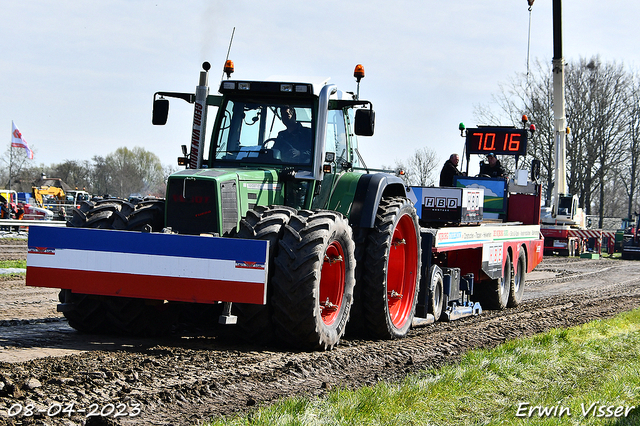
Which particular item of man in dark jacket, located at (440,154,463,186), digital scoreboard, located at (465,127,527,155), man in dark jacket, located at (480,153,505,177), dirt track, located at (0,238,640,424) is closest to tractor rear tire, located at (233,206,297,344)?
dirt track, located at (0,238,640,424)

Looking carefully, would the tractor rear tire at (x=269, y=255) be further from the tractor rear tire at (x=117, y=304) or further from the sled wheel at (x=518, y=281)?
the sled wheel at (x=518, y=281)

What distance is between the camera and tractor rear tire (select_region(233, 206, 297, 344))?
6.58 metres

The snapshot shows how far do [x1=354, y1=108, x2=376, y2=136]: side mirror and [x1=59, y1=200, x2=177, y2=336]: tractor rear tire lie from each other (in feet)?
7.58

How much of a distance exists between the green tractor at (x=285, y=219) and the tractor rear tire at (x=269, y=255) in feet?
0.04

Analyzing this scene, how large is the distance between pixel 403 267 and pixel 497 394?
3.48 m

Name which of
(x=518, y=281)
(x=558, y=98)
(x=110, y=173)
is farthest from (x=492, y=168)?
(x=110, y=173)

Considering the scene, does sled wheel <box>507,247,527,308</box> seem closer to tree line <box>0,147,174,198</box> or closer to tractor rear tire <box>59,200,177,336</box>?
tractor rear tire <box>59,200,177,336</box>

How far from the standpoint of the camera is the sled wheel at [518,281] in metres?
13.2

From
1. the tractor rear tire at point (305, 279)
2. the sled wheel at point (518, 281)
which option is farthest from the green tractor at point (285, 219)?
the sled wheel at point (518, 281)

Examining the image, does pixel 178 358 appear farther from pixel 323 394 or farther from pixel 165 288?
pixel 323 394

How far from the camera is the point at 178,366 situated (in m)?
5.86

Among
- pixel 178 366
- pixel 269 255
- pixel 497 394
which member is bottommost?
pixel 497 394

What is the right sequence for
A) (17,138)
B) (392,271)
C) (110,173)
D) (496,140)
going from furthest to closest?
1. (110,173)
2. (17,138)
3. (496,140)
4. (392,271)

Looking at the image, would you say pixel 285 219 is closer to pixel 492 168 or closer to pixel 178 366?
pixel 178 366
